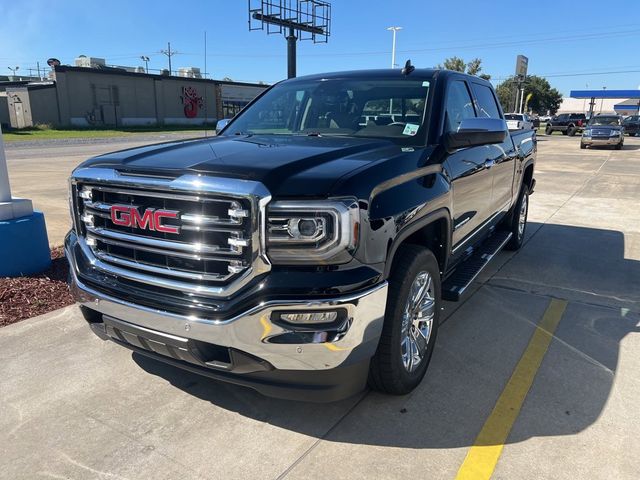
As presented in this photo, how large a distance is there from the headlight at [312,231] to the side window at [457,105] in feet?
5.40

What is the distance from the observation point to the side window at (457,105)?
3807 mm

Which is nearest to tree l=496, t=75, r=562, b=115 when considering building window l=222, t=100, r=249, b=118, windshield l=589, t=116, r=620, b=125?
building window l=222, t=100, r=249, b=118

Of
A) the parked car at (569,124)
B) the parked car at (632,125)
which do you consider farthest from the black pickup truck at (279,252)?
the parked car at (632,125)

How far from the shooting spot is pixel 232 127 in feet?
14.4

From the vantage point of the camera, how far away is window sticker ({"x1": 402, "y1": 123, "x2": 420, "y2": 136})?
356 cm

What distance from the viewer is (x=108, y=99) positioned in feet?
143

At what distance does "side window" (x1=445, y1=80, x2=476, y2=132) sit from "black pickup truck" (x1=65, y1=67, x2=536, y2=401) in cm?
21

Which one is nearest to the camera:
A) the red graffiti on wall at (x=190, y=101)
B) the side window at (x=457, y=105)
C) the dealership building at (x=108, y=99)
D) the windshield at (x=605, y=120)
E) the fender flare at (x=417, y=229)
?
the fender flare at (x=417, y=229)

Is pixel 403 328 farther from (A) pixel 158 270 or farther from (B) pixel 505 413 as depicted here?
(A) pixel 158 270

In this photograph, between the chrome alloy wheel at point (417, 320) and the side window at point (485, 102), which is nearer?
the chrome alloy wheel at point (417, 320)

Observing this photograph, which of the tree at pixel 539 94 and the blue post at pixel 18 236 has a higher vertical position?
the tree at pixel 539 94

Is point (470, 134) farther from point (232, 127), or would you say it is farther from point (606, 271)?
point (606, 271)

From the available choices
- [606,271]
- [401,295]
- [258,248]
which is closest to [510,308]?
[606,271]

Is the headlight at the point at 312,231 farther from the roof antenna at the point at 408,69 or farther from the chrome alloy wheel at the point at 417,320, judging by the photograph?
the roof antenna at the point at 408,69
